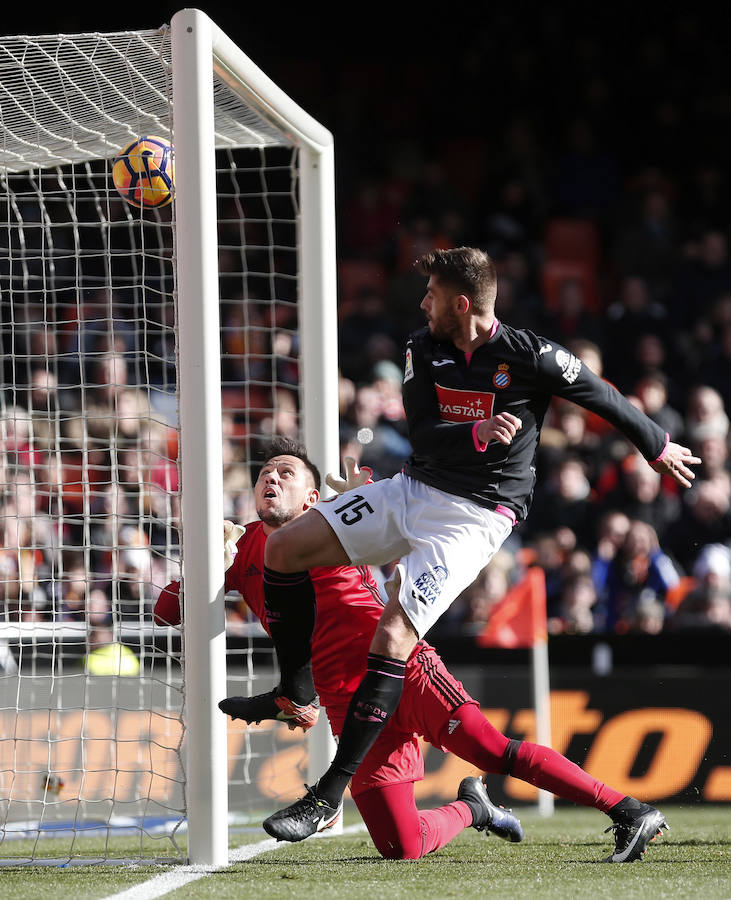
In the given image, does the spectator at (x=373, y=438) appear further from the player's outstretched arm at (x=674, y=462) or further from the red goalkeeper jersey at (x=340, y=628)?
the player's outstretched arm at (x=674, y=462)

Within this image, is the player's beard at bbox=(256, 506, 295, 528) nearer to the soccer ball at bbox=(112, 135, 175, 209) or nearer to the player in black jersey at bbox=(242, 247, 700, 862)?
the player in black jersey at bbox=(242, 247, 700, 862)

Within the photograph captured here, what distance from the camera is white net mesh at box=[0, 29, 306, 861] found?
4766mm

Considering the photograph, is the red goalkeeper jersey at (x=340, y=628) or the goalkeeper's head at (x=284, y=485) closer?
the red goalkeeper jersey at (x=340, y=628)

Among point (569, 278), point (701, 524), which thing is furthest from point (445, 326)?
point (569, 278)

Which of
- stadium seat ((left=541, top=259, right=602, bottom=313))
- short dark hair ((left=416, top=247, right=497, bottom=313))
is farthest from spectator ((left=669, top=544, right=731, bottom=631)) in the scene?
short dark hair ((left=416, top=247, right=497, bottom=313))

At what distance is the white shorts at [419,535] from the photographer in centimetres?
395

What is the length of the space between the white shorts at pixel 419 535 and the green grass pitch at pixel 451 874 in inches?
31.0

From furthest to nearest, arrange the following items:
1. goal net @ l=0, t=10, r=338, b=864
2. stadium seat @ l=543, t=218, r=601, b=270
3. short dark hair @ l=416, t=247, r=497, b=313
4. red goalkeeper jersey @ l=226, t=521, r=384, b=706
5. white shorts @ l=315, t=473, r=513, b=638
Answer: stadium seat @ l=543, t=218, r=601, b=270
red goalkeeper jersey @ l=226, t=521, r=384, b=706
goal net @ l=0, t=10, r=338, b=864
short dark hair @ l=416, t=247, r=497, b=313
white shorts @ l=315, t=473, r=513, b=638

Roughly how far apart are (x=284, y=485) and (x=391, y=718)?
0.94 meters

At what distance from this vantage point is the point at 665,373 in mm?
9672

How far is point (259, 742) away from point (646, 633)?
2.28m

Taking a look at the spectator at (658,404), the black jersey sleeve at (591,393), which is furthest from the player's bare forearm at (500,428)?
the spectator at (658,404)

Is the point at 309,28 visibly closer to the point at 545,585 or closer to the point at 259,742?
the point at 545,585

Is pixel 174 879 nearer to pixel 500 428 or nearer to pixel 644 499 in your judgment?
pixel 500 428
